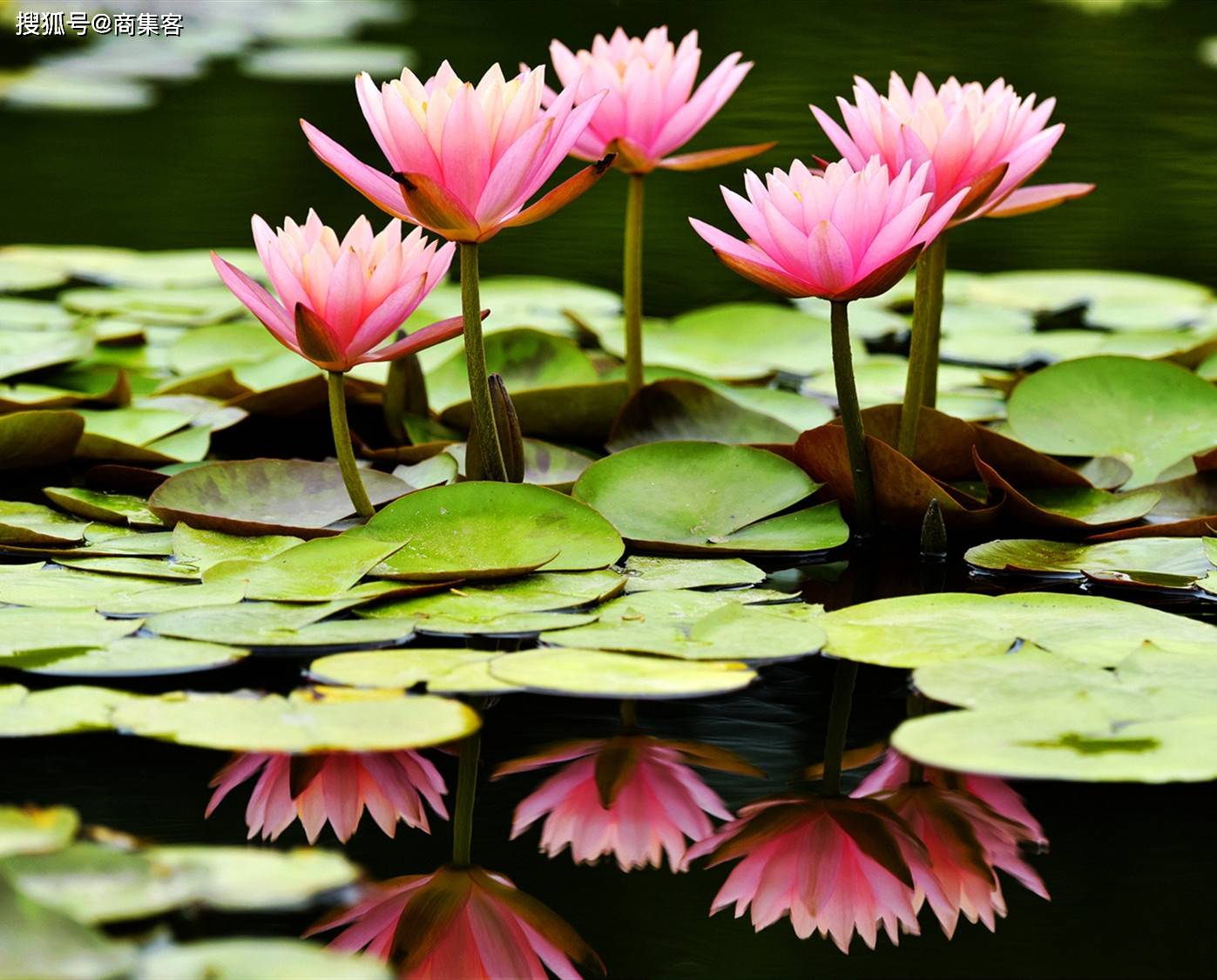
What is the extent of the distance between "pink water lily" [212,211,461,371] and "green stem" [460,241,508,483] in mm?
20

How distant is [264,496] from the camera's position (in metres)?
1.26

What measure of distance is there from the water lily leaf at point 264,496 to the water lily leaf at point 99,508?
1.4 inches

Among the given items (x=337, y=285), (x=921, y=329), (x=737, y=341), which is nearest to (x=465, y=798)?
(x=337, y=285)

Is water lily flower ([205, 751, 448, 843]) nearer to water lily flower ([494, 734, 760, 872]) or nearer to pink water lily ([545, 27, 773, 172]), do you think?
water lily flower ([494, 734, 760, 872])

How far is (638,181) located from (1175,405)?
65 cm

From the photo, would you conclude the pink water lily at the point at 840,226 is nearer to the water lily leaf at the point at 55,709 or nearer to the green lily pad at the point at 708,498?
the green lily pad at the point at 708,498

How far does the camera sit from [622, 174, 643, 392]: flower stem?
1524 millimetres

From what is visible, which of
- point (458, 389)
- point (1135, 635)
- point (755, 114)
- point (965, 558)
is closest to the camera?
point (1135, 635)

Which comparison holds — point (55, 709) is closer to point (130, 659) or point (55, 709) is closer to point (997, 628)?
point (130, 659)

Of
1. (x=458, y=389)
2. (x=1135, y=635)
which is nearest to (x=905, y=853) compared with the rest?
(x=1135, y=635)

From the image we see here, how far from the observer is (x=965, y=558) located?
1214 millimetres

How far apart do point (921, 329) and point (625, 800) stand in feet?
2.22

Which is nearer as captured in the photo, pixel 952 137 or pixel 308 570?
pixel 308 570

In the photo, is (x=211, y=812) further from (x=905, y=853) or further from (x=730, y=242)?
(x=730, y=242)
